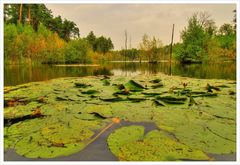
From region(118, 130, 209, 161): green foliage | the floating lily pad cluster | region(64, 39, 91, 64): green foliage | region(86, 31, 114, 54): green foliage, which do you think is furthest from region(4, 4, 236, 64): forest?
region(118, 130, 209, 161): green foliage

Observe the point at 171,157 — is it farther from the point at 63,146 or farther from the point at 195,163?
the point at 63,146

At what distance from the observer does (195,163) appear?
1.60m

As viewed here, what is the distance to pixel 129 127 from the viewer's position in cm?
230

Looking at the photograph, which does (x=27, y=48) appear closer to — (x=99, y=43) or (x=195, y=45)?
(x=195, y=45)

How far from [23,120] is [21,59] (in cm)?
2297

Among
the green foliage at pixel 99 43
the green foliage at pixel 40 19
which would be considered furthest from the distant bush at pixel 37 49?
the green foliage at pixel 99 43

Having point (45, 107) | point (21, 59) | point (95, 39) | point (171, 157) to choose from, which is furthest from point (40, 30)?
point (171, 157)

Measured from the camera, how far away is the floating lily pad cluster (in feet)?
5.92

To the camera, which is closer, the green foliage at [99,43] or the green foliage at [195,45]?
the green foliage at [195,45]

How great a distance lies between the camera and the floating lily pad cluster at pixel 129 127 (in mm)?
1806

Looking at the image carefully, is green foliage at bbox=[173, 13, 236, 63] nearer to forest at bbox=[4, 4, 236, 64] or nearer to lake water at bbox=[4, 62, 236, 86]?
forest at bbox=[4, 4, 236, 64]

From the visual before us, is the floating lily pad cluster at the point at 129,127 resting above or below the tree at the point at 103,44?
below

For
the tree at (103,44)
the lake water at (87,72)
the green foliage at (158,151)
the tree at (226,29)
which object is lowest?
the green foliage at (158,151)

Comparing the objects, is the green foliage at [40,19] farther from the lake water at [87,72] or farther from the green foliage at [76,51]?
the lake water at [87,72]
